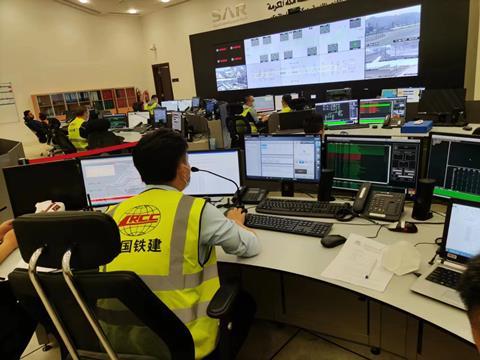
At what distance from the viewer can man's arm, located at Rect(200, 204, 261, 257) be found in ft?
4.44

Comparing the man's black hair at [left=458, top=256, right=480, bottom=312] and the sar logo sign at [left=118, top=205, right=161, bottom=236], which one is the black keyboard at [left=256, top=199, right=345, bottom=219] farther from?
the man's black hair at [left=458, top=256, right=480, bottom=312]

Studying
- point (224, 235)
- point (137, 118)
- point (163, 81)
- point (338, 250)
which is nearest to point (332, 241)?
point (338, 250)

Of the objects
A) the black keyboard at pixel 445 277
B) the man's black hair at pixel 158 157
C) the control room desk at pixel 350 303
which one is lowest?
the control room desk at pixel 350 303

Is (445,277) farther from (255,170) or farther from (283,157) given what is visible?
(255,170)

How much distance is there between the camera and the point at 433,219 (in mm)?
1837

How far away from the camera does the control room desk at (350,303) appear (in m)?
1.24

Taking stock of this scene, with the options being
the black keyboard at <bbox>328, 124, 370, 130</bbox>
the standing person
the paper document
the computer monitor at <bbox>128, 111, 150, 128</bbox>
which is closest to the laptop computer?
the paper document

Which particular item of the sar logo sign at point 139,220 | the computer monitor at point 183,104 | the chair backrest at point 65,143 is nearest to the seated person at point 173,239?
the sar logo sign at point 139,220

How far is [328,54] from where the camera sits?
7.73 metres

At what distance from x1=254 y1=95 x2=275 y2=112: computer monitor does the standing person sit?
388 cm

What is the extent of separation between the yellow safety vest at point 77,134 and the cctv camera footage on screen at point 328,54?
483cm

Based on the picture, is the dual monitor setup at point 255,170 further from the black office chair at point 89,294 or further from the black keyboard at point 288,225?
the black office chair at point 89,294

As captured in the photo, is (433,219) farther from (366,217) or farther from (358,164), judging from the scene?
(358,164)

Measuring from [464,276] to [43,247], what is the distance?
0.96m
